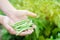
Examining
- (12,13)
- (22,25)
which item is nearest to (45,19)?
(22,25)

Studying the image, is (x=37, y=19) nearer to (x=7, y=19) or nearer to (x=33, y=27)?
(x=33, y=27)

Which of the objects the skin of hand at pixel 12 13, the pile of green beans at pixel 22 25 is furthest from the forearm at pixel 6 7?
the pile of green beans at pixel 22 25

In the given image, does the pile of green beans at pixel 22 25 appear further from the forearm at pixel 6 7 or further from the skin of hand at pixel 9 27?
the forearm at pixel 6 7

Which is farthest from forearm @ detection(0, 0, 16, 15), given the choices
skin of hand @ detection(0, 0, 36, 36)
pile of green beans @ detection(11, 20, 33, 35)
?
pile of green beans @ detection(11, 20, 33, 35)

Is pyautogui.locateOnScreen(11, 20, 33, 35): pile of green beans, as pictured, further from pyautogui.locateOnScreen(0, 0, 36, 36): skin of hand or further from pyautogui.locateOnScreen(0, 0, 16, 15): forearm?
pyautogui.locateOnScreen(0, 0, 16, 15): forearm

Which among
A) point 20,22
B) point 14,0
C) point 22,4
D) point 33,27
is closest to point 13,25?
point 20,22

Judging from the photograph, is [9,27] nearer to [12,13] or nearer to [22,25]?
[22,25]
